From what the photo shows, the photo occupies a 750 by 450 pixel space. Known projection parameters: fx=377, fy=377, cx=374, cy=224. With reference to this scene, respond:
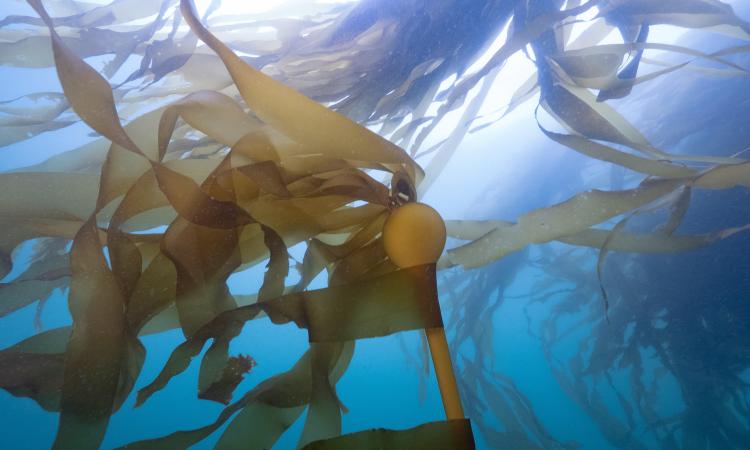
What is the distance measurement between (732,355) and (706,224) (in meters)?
0.91

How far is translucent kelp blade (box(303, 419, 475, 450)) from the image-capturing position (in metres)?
0.57

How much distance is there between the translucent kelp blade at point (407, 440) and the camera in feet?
1.86

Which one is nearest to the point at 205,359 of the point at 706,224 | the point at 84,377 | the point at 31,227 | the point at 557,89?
the point at 84,377

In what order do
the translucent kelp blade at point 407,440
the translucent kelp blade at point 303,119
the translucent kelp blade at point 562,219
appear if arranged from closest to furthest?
1. the translucent kelp blade at point 407,440
2. the translucent kelp blade at point 303,119
3. the translucent kelp blade at point 562,219

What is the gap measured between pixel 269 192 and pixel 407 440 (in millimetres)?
480

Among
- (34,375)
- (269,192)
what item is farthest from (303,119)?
(34,375)

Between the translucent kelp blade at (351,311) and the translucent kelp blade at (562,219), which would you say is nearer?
the translucent kelp blade at (351,311)

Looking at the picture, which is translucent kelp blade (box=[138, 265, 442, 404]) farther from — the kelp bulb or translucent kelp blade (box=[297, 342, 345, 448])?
translucent kelp blade (box=[297, 342, 345, 448])

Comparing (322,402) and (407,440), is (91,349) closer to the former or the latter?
(322,402)

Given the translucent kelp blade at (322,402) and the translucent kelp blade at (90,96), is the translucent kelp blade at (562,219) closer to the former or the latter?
the translucent kelp blade at (322,402)

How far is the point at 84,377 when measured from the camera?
0.61 metres

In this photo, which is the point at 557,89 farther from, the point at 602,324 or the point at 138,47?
the point at 602,324

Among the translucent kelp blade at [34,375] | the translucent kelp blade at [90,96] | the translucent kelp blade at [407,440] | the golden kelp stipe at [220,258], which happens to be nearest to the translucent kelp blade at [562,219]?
the golden kelp stipe at [220,258]

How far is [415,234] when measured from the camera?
23.4 inches
